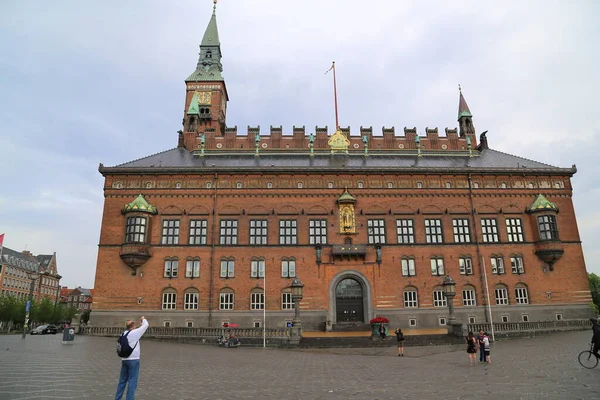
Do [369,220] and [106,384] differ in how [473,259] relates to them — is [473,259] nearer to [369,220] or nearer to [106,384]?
[369,220]

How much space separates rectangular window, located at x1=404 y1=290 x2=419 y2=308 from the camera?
42.3 m

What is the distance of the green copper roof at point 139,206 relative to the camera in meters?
42.5

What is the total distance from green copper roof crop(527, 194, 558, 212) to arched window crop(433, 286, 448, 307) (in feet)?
44.7

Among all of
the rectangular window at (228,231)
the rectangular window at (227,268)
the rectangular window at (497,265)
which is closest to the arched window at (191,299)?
the rectangular window at (227,268)

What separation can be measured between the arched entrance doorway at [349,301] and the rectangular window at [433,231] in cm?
929

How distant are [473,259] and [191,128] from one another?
38.8m

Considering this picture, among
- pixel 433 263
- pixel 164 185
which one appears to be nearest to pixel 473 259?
pixel 433 263

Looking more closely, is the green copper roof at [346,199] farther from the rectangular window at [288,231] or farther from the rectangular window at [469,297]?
the rectangular window at [469,297]

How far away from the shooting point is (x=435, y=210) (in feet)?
148

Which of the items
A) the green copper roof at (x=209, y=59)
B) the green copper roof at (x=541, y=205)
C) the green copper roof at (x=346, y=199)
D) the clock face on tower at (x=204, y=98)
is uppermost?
the green copper roof at (x=209, y=59)

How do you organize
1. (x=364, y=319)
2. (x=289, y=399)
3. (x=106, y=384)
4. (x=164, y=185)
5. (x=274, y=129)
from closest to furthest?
(x=289, y=399) < (x=106, y=384) < (x=364, y=319) < (x=164, y=185) < (x=274, y=129)

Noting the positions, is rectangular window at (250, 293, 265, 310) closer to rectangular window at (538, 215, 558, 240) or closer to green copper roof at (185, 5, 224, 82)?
rectangular window at (538, 215, 558, 240)

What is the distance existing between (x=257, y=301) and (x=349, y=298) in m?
9.55

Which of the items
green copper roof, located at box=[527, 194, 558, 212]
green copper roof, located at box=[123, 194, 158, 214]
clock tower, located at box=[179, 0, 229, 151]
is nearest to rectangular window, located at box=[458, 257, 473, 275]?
green copper roof, located at box=[527, 194, 558, 212]
